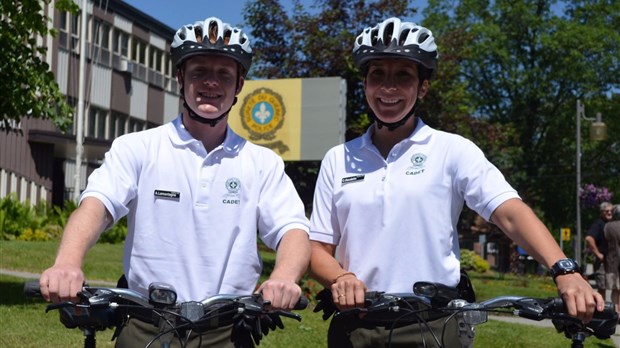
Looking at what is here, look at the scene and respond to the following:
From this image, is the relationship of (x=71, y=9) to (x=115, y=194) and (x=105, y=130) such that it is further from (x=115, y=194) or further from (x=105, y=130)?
(x=105, y=130)

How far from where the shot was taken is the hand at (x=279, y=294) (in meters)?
3.70

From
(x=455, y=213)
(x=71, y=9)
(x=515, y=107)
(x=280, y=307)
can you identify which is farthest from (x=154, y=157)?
(x=515, y=107)

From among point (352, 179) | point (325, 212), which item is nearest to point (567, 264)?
point (352, 179)

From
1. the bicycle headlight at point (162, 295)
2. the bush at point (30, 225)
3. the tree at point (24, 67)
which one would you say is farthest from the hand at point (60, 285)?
the bush at point (30, 225)

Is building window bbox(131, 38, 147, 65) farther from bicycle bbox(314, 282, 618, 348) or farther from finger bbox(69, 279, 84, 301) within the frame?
finger bbox(69, 279, 84, 301)

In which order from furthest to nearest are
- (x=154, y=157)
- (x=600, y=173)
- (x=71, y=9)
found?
(x=600, y=173) → (x=71, y=9) → (x=154, y=157)

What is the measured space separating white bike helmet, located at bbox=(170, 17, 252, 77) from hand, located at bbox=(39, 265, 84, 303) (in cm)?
122

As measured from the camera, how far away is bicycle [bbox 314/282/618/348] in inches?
147

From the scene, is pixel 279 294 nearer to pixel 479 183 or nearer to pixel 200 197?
pixel 200 197

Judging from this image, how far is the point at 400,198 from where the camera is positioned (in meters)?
4.41

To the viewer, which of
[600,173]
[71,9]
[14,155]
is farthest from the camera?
[600,173]

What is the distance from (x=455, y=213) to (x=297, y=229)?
70cm

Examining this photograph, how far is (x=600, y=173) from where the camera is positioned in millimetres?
58156

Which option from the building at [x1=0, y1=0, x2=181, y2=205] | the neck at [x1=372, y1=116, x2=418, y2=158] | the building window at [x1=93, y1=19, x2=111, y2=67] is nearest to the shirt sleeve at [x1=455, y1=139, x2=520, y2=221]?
the neck at [x1=372, y1=116, x2=418, y2=158]
